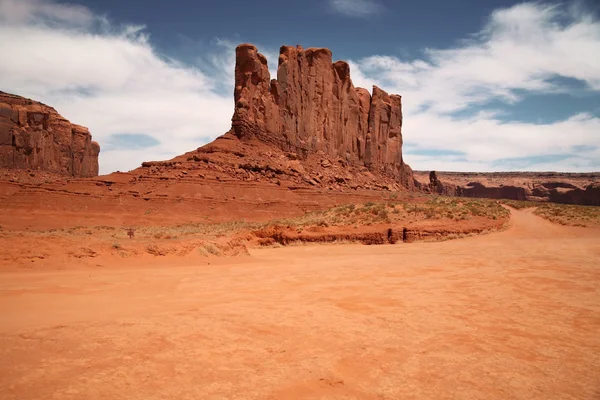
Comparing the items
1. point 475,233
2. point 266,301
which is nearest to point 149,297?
point 266,301

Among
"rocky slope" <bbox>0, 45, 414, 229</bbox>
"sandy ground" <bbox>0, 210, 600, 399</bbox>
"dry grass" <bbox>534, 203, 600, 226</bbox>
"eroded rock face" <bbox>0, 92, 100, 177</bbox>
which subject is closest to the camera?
"sandy ground" <bbox>0, 210, 600, 399</bbox>

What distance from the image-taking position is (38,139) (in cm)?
7350

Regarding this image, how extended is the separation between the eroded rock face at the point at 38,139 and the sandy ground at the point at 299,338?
7715cm

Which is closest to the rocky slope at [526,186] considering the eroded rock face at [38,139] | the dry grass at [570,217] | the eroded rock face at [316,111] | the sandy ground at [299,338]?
the eroded rock face at [316,111]

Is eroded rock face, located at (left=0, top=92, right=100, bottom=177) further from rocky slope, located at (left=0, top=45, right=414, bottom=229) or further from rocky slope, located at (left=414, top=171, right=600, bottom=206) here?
rocky slope, located at (left=414, top=171, right=600, bottom=206)

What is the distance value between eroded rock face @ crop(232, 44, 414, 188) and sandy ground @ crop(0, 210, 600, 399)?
167 feet

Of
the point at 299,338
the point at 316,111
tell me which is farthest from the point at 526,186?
the point at 299,338

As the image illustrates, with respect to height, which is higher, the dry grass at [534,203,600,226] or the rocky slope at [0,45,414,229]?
the rocky slope at [0,45,414,229]

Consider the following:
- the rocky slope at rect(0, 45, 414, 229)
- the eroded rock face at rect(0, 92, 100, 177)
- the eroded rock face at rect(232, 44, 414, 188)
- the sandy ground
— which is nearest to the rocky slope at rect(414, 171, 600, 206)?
the eroded rock face at rect(232, 44, 414, 188)

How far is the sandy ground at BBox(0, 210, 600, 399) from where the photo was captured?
3455 mm

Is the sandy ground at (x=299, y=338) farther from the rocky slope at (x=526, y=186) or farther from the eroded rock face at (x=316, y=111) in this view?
the rocky slope at (x=526, y=186)

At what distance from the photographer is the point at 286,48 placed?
204ft

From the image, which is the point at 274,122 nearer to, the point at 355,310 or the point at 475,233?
the point at 475,233

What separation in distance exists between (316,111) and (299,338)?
210ft
